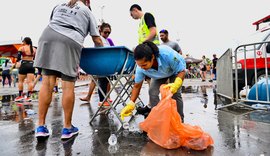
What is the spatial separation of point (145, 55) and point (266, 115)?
240 cm

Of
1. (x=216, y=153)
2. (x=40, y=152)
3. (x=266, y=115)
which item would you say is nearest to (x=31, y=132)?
(x=40, y=152)

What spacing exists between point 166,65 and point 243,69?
428 cm

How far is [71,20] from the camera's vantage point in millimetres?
2465

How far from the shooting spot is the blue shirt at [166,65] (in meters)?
2.45

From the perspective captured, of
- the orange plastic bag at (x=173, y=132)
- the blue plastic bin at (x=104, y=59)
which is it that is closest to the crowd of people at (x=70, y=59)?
the blue plastic bin at (x=104, y=59)

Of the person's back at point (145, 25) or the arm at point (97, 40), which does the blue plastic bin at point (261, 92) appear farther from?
the arm at point (97, 40)

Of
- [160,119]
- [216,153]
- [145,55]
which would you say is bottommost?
[216,153]

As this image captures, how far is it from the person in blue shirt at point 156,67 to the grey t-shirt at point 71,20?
72 centimetres

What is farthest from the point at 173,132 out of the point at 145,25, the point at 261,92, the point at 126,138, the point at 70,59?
the point at 261,92

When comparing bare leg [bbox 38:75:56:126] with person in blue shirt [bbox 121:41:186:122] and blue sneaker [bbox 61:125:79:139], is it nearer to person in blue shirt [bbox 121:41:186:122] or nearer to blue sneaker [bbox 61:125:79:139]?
blue sneaker [bbox 61:125:79:139]

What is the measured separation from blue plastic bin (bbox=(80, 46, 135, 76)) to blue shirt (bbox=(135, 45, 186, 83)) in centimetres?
33

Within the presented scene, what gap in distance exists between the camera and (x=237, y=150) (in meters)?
2.01

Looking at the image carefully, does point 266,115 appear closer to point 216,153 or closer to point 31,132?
point 216,153

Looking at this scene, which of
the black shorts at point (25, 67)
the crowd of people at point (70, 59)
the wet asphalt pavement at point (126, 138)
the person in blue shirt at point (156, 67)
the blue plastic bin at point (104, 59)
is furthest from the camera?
the black shorts at point (25, 67)
